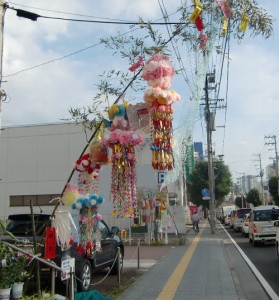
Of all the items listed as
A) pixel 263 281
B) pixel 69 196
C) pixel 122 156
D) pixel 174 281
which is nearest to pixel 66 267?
pixel 69 196

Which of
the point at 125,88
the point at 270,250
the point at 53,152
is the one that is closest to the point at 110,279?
the point at 125,88

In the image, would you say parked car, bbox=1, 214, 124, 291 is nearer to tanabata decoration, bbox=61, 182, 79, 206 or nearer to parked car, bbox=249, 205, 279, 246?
tanabata decoration, bbox=61, 182, 79, 206

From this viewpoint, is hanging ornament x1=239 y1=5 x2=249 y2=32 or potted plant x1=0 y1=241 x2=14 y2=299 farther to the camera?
hanging ornament x1=239 y1=5 x2=249 y2=32

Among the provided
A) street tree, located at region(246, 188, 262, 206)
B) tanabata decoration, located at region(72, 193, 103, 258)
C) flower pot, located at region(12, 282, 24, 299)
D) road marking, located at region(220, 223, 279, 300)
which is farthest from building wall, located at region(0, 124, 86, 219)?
street tree, located at region(246, 188, 262, 206)

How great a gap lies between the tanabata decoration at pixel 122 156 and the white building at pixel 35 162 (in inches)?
1114

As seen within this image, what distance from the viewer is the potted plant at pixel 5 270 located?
6133 mm

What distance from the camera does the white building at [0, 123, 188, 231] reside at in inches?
1394

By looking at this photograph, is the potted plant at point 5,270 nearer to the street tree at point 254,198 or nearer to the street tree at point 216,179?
the street tree at point 216,179

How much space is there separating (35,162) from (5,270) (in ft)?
99.6

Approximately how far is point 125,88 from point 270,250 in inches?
582

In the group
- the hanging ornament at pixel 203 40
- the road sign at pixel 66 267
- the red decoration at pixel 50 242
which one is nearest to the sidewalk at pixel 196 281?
the road sign at pixel 66 267

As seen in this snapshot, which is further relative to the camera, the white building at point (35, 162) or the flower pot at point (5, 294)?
the white building at point (35, 162)

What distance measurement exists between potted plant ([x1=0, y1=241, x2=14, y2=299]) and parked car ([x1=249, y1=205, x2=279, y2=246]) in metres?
16.7

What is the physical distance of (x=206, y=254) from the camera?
17797mm
